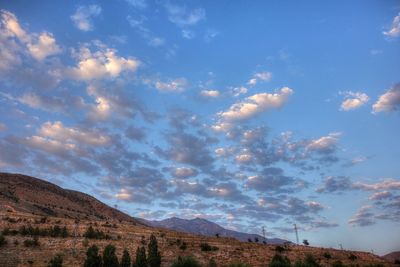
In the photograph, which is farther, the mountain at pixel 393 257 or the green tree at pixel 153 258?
the mountain at pixel 393 257

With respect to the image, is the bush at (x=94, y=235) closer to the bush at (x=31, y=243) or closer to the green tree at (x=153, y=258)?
the bush at (x=31, y=243)

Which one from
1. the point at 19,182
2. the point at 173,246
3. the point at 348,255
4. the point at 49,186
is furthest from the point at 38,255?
the point at 49,186

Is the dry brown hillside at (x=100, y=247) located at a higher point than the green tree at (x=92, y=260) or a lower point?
higher

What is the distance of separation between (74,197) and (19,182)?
66.5 feet

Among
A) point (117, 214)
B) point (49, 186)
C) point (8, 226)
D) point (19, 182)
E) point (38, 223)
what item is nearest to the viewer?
point (8, 226)

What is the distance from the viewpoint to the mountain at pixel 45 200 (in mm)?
87438

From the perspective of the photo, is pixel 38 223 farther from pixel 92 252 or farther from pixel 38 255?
pixel 92 252

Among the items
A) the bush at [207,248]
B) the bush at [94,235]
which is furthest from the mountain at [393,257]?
the bush at [94,235]

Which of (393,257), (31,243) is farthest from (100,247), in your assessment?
(393,257)

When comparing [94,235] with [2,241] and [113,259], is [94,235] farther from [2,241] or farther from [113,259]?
[113,259]

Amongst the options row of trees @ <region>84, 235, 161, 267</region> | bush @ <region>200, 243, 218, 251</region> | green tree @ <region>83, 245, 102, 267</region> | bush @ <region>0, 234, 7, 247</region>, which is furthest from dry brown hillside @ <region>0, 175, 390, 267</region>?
row of trees @ <region>84, 235, 161, 267</region>

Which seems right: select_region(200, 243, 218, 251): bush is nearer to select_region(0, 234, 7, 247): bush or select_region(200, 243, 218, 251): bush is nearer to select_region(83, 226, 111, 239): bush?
select_region(83, 226, 111, 239): bush

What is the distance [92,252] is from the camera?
46125 millimetres

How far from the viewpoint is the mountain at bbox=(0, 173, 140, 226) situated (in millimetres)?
87438
